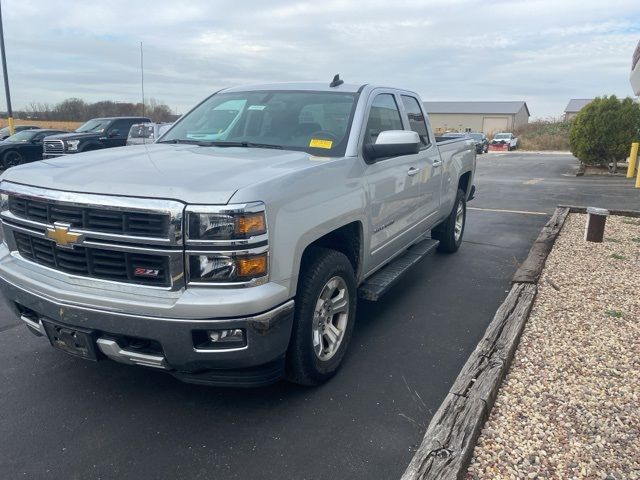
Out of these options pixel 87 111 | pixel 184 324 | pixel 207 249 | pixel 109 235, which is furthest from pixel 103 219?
pixel 87 111

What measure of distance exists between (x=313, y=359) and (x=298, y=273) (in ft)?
1.99

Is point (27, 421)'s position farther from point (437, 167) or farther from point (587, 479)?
point (437, 167)

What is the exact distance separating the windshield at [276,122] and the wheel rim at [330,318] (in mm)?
971

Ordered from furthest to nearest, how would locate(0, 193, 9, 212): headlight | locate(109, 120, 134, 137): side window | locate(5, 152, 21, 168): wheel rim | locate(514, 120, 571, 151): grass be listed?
locate(514, 120, 571, 151): grass < locate(5, 152, 21, 168): wheel rim < locate(109, 120, 134, 137): side window < locate(0, 193, 9, 212): headlight

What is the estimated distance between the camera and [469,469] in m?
2.55

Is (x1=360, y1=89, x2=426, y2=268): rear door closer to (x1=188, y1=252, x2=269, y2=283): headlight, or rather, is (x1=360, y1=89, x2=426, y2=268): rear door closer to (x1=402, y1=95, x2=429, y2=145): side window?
(x1=402, y1=95, x2=429, y2=145): side window

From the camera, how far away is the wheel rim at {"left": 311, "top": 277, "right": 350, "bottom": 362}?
3.29 metres

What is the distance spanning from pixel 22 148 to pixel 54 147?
430cm

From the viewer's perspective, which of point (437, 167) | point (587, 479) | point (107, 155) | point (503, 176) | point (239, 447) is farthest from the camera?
point (503, 176)

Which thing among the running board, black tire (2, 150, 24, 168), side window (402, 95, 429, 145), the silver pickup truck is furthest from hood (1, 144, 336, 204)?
black tire (2, 150, 24, 168)

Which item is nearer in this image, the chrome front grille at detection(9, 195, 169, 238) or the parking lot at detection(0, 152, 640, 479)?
the chrome front grille at detection(9, 195, 169, 238)

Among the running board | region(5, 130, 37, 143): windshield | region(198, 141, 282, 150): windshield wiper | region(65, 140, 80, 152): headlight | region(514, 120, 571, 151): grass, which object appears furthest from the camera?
region(514, 120, 571, 151): grass

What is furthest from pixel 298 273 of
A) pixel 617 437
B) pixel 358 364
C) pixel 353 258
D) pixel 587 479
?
pixel 617 437

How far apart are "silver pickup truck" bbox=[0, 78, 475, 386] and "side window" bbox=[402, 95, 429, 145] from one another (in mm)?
1411
